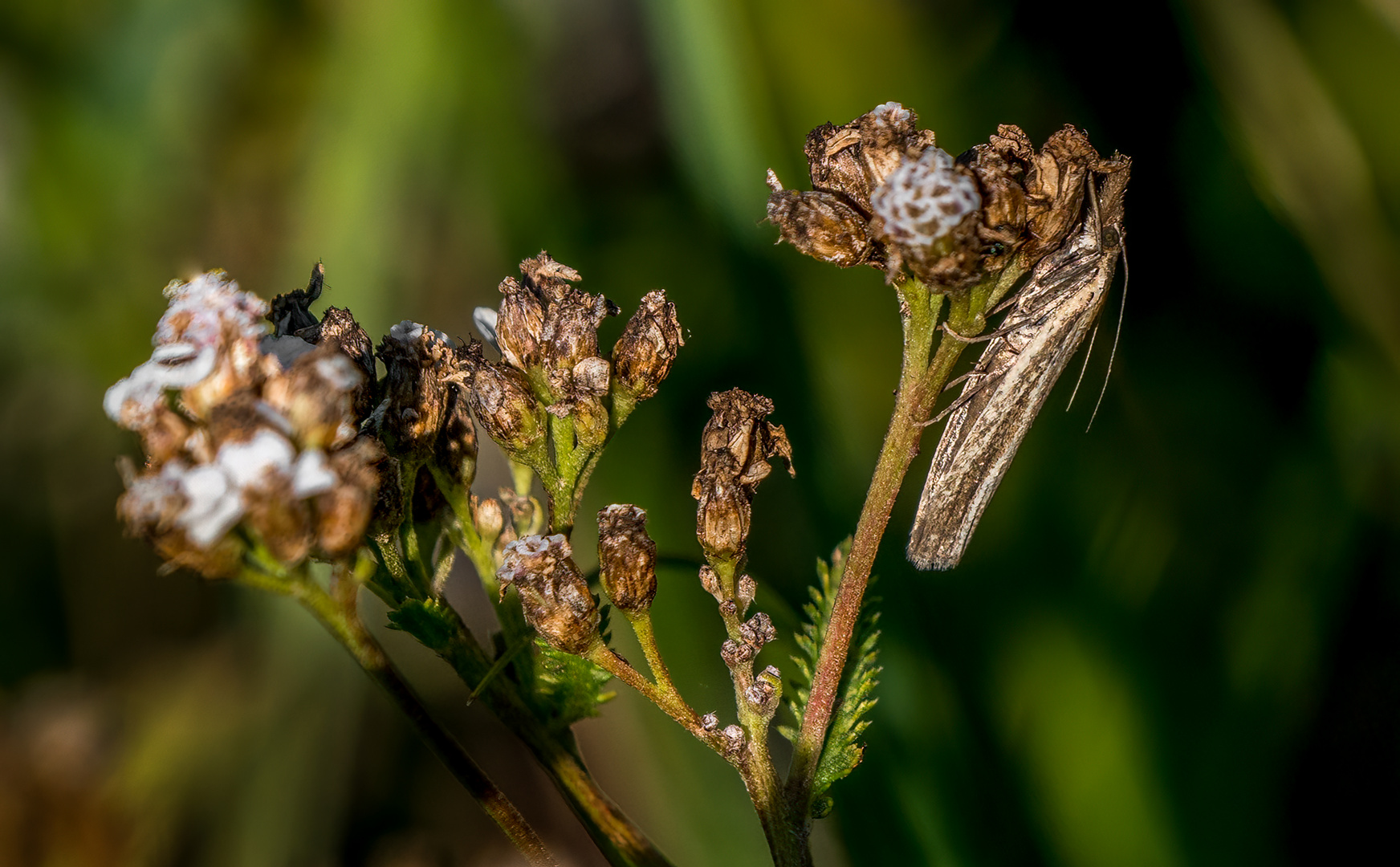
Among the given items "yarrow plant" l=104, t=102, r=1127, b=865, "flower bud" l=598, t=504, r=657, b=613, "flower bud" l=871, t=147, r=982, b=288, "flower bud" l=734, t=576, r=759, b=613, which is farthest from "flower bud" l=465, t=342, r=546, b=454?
"flower bud" l=871, t=147, r=982, b=288

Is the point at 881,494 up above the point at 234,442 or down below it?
below

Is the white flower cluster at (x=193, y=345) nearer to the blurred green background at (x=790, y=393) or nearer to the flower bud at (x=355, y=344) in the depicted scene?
the flower bud at (x=355, y=344)

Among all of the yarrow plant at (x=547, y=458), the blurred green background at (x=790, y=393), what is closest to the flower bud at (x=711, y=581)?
the yarrow plant at (x=547, y=458)

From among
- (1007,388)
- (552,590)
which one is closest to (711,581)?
(552,590)

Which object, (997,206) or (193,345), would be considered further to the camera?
(997,206)

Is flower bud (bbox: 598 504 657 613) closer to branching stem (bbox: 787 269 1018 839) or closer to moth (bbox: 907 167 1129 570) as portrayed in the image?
branching stem (bbox: 787 269 1018 839)

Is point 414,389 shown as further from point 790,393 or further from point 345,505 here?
point 790,393

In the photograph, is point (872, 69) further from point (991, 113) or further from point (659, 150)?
point (659, 150)
